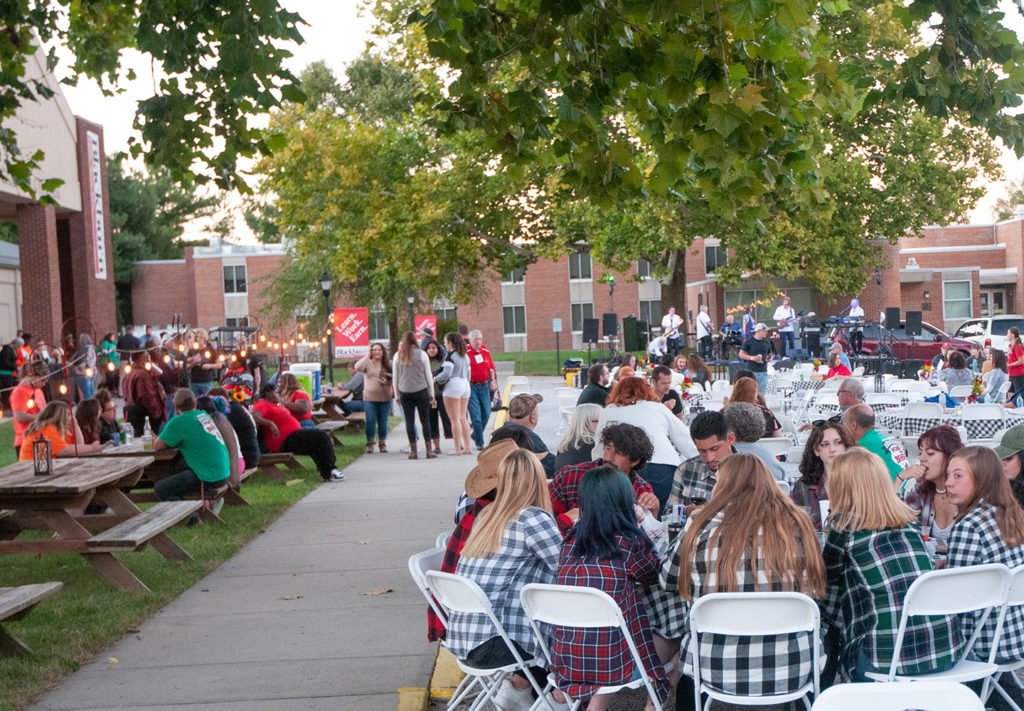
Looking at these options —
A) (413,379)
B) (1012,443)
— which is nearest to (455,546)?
(1012,443)

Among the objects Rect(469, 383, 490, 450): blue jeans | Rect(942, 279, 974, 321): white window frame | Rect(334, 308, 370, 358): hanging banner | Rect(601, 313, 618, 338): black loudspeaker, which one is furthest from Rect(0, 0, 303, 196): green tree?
Rect(942, 279, 974, 321): white window frame

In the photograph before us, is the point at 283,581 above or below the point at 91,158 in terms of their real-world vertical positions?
below

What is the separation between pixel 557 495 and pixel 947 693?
3553 millimetres

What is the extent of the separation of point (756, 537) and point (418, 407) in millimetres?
11419

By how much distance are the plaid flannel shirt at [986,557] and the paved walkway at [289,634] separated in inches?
105

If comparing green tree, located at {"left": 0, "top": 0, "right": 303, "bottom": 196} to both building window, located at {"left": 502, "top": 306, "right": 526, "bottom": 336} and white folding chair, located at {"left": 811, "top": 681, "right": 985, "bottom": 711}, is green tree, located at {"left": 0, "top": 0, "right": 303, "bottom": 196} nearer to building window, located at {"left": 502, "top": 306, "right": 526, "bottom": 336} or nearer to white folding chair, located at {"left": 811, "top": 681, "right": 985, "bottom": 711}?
white folding chair, located at {"left": 811, "top": 681, "right": 985, "bottom": 711}

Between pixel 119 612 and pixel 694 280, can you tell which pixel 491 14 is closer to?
pixel 119 612

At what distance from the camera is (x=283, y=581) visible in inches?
320

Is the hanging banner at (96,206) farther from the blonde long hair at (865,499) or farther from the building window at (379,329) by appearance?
the blonde long hair at (865,499)

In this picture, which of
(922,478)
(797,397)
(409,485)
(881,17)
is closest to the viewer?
(922,478)

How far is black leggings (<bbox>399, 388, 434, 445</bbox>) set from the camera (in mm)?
15070

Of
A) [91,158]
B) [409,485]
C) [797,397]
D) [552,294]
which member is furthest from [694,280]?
[409,485]

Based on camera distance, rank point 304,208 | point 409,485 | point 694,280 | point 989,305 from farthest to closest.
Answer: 1. point 694,280
2. point 989,305
3. point 304,208
4. point 409,485

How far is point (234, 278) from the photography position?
59.6 m
